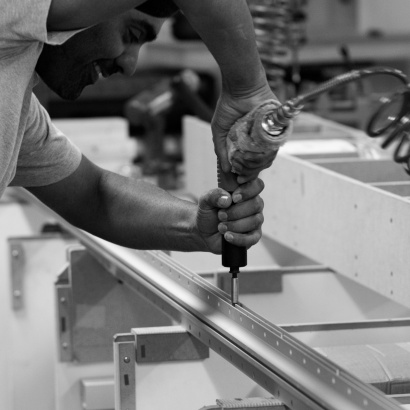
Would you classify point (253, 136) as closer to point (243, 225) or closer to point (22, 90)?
point (243, 225)

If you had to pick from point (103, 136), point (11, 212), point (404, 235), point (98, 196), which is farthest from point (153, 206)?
point (103, 136)

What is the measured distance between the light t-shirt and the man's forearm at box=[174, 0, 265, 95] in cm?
17

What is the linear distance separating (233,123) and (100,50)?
0.80 feet

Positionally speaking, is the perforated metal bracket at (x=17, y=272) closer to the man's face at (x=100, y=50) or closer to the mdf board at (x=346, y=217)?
the mdf board at (x=346, y=217)

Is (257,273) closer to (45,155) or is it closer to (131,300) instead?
(131,300)

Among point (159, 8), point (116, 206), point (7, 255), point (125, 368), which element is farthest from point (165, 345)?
point (7, 255)

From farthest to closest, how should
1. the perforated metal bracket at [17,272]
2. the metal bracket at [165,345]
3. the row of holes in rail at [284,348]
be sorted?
1. the perforated metal bracket at [17,272]
2. the metal bracket at [165,345]
3. the row of holes in rail at [284,348]

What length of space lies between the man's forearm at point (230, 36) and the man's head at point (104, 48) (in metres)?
0.16

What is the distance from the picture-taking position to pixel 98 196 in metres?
2.03

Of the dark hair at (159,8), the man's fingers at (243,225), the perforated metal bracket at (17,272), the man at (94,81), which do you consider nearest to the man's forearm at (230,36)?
the man at (94,81)

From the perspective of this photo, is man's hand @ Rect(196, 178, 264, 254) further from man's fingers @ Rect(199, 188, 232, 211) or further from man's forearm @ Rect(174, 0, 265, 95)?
man's forearm @ Rect(174, 0, 265, 95)

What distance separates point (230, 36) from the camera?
139cm

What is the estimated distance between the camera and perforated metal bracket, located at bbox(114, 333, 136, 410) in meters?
1.81

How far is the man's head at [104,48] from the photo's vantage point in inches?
62.4
